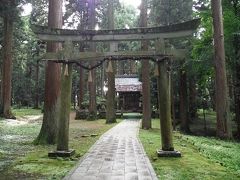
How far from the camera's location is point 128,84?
42.1m

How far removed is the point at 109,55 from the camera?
425 inches

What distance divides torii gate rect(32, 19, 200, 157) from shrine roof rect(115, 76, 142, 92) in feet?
96.5

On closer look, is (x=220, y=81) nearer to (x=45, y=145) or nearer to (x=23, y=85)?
(x=45, y=145)

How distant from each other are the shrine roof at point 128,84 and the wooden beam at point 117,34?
96.4 ft

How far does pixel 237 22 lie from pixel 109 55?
38.9 ft

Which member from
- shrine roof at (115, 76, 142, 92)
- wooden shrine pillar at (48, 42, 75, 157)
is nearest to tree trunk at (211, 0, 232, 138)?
wooden shrine pillar at (48, 42, 75, 157)

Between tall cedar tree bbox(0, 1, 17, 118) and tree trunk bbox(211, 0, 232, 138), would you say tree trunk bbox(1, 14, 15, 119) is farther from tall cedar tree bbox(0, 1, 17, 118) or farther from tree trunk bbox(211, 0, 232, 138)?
tree trunk bbox(211, 0, 232, 138)

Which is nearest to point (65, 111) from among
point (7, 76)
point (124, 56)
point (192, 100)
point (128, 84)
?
point (124, 56)

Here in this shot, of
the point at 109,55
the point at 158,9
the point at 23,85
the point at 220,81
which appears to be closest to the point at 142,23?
the point at 158,9

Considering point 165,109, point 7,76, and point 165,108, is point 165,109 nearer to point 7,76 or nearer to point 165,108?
point 165,108

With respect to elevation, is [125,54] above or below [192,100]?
above

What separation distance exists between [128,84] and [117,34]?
30.8m

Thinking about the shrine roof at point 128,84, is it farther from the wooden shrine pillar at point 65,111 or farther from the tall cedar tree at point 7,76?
the wooden shrine pillar at point 65,111

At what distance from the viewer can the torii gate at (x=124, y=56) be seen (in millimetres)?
10836
